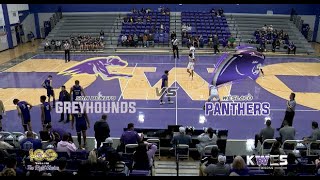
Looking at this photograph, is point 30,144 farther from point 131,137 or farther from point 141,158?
point 141,158

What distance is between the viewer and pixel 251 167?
7.26m

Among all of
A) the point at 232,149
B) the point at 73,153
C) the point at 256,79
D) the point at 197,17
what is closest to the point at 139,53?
the point at 197,17

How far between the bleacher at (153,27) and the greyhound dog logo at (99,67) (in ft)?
15.9

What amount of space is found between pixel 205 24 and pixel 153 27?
4637 mm

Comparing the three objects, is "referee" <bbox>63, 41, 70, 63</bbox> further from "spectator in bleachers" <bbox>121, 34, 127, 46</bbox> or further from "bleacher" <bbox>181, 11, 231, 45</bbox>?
"bleacher" <bbox>181, 11, 231, 45</bbox>

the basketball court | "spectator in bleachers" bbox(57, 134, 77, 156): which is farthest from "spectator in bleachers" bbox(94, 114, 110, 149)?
the basketball court

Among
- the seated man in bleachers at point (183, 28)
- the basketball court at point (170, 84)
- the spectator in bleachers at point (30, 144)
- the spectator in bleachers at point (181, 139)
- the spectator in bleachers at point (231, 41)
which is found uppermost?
the seated man in bleachers at point (183, 28)

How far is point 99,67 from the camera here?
2259cm

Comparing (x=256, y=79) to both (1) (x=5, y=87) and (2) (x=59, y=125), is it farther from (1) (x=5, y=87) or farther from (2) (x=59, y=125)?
(1) (x=5, y=87)

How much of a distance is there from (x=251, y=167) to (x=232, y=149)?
2.81m

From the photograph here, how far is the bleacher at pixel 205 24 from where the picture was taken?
29136 millimetres

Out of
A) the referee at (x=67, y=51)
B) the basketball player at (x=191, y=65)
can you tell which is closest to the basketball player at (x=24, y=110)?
the basketball player at (x=191, y=65)

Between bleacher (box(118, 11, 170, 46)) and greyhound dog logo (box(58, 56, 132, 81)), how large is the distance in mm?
4835

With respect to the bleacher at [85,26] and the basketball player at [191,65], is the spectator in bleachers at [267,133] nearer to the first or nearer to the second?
the basketball player at [191,65]
